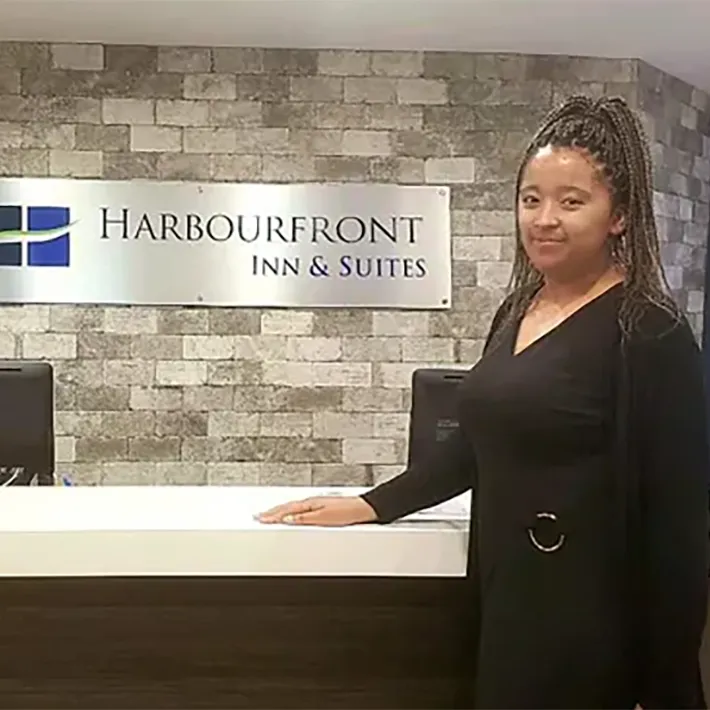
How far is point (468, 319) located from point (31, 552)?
2655 millimetres

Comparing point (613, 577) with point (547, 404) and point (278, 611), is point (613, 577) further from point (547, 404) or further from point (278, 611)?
point (278, 611)

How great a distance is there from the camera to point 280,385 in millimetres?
3824

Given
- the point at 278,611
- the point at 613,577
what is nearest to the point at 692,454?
the point at 613,577

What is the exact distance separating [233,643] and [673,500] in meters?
0.63

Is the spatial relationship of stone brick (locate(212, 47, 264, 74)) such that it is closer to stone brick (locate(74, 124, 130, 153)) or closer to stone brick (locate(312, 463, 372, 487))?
stone brick (locate(74, 124, 130, 153))

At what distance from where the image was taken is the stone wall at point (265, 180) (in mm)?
3748

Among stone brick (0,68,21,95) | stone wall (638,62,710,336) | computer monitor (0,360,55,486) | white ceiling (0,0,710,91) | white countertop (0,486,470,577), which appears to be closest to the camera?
white countertop (0,486,470,577)

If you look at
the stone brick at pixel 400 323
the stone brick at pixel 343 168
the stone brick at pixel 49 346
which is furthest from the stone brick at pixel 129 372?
the stone brick at pixel 343 168

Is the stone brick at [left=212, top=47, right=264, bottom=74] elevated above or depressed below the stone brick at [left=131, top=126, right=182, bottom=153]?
above

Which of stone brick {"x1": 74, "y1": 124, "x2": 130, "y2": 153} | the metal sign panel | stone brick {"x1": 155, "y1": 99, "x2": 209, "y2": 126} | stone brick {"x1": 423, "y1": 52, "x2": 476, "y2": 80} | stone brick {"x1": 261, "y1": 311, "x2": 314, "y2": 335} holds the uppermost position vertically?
stone brick {"x1": 423, "y1": 52, "x2": 476, "y2": 80}

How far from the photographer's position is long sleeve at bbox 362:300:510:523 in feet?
4.68

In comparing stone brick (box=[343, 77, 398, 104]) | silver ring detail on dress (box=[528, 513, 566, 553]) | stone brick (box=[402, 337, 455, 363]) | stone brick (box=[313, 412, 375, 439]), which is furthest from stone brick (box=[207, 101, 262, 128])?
silver ring detail on dress (box=[528, 513, 566, 553])

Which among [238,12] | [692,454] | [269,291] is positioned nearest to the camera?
[692,454]

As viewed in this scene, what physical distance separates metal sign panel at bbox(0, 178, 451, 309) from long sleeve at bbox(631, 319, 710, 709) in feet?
8.80
